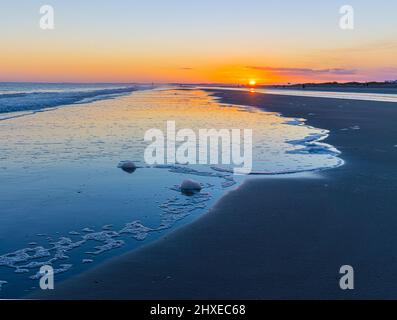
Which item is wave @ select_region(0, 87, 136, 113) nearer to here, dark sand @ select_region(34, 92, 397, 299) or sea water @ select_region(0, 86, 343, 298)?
sea water @ select_region(0, 86, 343, 298)

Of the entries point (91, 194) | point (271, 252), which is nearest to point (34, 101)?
point (91, 194)

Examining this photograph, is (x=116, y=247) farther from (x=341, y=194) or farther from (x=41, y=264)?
(x=341, y=194)

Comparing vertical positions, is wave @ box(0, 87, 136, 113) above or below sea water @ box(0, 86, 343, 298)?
above

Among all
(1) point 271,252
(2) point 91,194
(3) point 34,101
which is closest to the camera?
(1) point 271,252

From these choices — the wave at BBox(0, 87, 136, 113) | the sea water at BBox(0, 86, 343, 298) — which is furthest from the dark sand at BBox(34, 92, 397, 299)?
the wave at BBox(0, 87, 136, 113)

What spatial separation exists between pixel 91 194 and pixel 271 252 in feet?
13.3

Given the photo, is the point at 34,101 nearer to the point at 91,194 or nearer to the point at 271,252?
the point at 91,194

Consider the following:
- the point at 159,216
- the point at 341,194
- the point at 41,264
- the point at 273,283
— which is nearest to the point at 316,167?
the point at 341,194

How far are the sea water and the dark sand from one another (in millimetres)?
453

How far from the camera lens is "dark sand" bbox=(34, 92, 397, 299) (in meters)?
4.35

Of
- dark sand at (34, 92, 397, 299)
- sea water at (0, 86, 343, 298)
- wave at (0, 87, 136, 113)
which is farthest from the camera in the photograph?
wave at (0, 87, 136, 113)

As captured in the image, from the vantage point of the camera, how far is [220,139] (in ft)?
51.8

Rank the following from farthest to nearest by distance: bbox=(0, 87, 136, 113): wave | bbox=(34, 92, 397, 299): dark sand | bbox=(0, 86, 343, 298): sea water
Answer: bbox=(0, 87, 136, 113): wave < bbox=(0, 86, 343, 298): sea water < bbox=(34, 92, 397, 299): dark sand

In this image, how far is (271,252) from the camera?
532 cm
